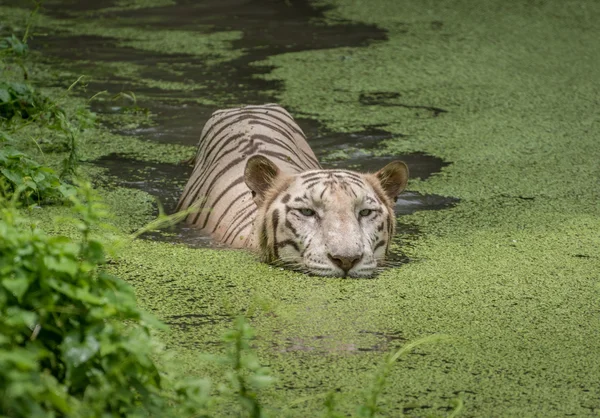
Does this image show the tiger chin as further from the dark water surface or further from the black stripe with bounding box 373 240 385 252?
the dark water surface

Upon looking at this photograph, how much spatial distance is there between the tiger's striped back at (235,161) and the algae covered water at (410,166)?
0.18m

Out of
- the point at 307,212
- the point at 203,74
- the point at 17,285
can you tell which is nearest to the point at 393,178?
the point at 307,212

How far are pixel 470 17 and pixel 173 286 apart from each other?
5.88 m

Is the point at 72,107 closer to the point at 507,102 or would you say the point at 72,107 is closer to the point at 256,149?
the point at 256,149

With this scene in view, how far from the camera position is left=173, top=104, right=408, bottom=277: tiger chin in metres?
3.48

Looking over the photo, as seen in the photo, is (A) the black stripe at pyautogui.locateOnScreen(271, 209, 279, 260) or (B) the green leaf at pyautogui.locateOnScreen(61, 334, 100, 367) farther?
(A) the black stripe at pyautogui.locateOnScreen(271, 209, 279, 260)

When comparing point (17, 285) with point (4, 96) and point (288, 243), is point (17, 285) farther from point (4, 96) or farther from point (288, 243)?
point (4, 96)

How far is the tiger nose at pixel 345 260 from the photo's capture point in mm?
3406

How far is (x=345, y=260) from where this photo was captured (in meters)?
3.41

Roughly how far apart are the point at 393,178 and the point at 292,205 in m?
0.49

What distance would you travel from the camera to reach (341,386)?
261 cm

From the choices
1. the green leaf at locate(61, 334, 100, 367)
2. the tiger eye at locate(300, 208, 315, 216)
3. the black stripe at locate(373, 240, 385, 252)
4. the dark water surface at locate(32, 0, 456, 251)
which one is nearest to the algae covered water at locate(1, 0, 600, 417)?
the dark water surface at locate(32, 0, 456, 251)

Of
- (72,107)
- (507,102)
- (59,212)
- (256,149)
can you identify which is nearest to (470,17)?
(507,102)

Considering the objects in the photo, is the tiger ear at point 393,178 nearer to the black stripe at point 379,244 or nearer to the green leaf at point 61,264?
the black stripe at point 379,244
